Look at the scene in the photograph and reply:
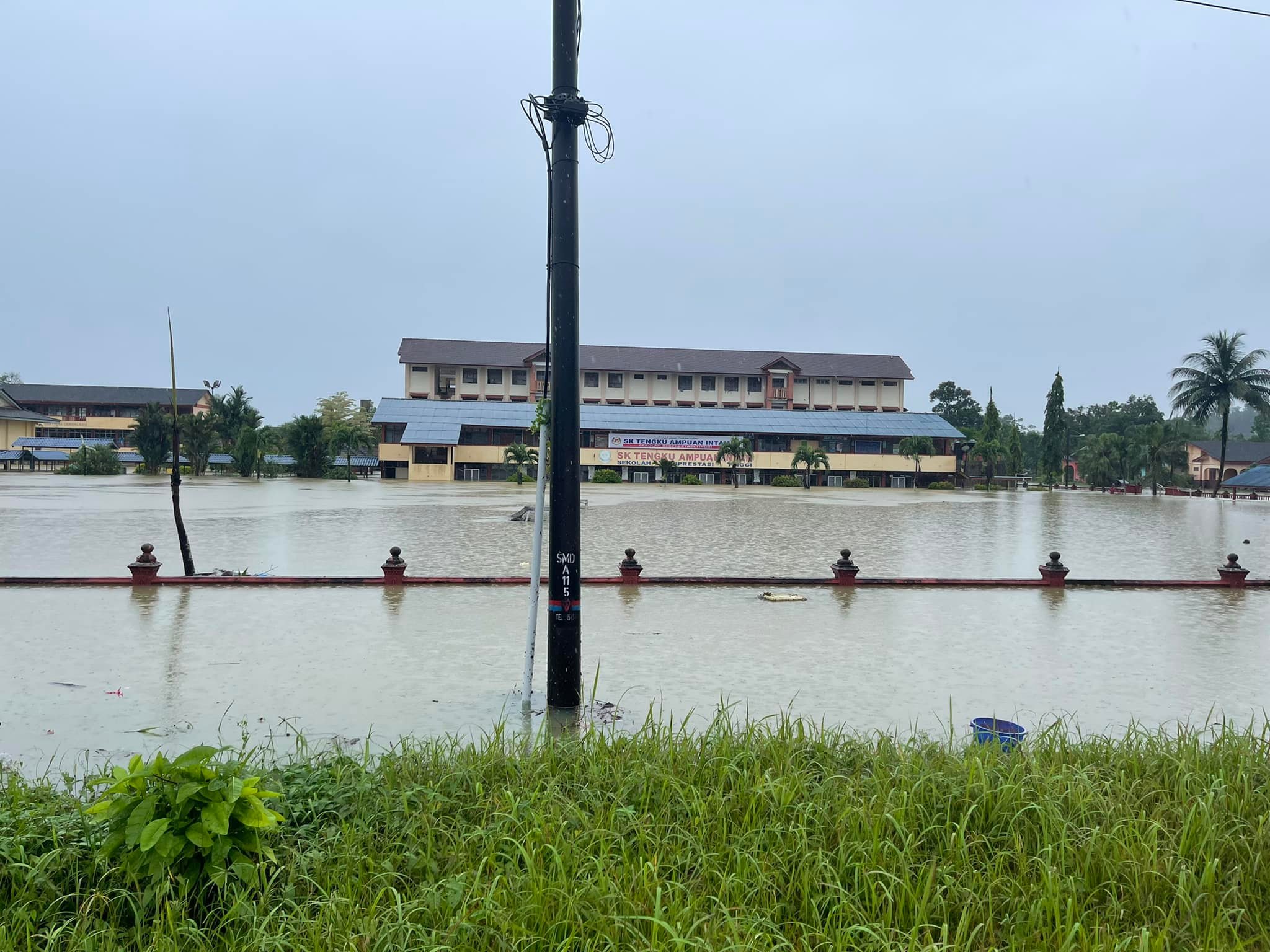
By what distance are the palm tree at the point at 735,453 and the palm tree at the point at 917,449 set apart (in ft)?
37.6

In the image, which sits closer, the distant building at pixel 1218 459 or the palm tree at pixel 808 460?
the palm tree at pixel 808 460

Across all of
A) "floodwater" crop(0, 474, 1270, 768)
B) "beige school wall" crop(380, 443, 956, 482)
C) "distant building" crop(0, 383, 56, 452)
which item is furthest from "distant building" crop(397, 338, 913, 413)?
"floodwater" crop(0, 474, 1270, 768)

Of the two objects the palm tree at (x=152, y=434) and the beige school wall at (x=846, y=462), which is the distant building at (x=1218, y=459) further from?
the palm tree at (x=152, y=434)

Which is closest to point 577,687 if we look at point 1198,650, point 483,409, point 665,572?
point 1198,650

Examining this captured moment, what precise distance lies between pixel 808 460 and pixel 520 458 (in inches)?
829

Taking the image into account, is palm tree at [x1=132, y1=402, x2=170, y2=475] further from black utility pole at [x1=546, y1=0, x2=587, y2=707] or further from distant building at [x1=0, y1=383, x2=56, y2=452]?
black utility pole at [x1=546, y1=0, x2=587, y2=707]

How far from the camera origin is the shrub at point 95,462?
192 feet

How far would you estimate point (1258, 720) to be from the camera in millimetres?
5676

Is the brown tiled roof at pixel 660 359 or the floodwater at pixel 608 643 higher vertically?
the brown tiled roof at pixel 660 359

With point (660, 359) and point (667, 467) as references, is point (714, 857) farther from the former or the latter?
point (660, 359)

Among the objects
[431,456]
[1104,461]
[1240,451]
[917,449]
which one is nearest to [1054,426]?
[1104,461]

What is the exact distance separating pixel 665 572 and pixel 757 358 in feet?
197

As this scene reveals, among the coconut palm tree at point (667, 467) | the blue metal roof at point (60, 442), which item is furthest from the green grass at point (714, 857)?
the blue metal roof at point (60, 442)

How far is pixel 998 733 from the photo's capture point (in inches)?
172
